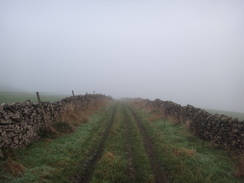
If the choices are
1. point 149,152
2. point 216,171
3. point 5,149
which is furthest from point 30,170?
point 216,171

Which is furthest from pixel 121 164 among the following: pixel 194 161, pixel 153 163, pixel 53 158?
pixel 194 161

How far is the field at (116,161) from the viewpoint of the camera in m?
9.62

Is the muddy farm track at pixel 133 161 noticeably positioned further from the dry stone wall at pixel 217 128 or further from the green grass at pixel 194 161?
the dry stone wall at pixel 217 128

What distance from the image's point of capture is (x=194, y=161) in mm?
12250

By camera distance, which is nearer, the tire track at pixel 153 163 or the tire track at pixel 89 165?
the tire track at pixel 89 165

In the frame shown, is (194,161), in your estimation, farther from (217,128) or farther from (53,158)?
(53,158)

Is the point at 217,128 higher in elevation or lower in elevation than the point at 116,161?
higher

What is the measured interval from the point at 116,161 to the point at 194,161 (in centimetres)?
434

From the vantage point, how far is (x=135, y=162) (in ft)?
38.3

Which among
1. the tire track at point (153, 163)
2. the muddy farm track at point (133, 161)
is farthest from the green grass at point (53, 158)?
the tire track at point (153, 163)

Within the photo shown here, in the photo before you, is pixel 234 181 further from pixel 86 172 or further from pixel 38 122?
pixel 38 122

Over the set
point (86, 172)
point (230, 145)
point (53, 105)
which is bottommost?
point (86, 172)

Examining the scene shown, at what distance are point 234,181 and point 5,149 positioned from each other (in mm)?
10883

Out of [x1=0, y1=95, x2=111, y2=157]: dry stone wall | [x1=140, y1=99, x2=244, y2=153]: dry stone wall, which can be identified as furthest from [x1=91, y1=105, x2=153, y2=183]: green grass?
[x1=140, y1=99, x2=244, y2=153]: dry stone wall
